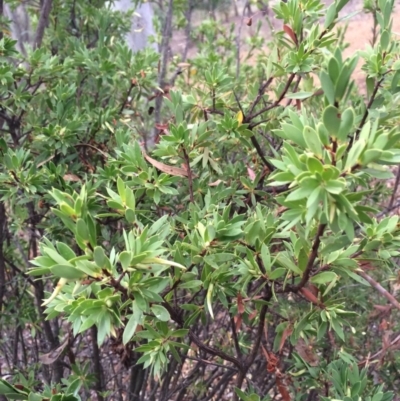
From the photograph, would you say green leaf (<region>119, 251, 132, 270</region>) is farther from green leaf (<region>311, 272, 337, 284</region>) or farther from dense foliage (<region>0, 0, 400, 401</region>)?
green leaf (<region>311, 272, 337, 284</region>)

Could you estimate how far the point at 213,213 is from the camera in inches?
43.6

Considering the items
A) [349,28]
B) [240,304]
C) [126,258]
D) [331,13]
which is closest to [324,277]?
[240,304]

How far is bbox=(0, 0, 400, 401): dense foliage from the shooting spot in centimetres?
82

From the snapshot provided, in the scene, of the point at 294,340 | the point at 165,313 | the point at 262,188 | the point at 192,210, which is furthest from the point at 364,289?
the point at 165,313

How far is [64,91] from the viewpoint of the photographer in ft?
5.79

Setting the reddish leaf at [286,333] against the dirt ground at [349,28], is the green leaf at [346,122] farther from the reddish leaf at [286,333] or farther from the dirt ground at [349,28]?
the dirt ground at [349,28]

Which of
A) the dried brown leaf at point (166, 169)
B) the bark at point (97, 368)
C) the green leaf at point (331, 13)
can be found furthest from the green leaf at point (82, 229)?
the bark at point (97, 368)

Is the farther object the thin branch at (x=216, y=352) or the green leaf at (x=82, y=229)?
the thin branch at (x=216, y=352)

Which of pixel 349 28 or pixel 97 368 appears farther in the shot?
pixel 349 28

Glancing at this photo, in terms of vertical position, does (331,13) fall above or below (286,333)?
above

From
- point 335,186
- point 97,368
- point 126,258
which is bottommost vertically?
point 97,368

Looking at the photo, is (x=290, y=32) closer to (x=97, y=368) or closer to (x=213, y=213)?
(x=213, y=213)

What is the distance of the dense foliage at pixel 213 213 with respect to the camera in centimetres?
82

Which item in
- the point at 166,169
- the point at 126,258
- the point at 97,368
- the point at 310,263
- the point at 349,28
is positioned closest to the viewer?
the point at 126,258
